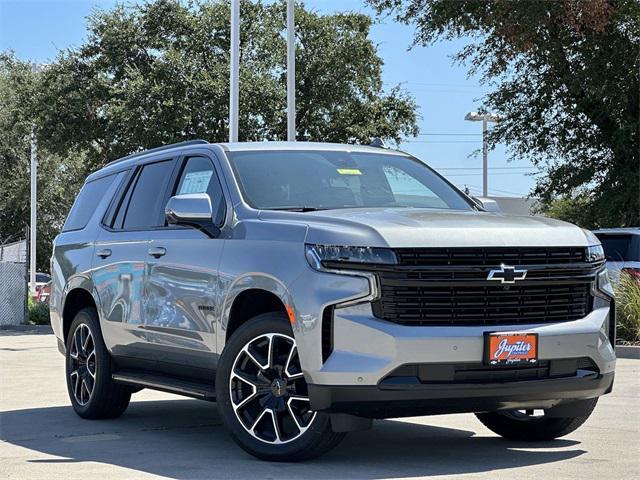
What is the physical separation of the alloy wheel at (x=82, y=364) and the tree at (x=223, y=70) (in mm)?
23475

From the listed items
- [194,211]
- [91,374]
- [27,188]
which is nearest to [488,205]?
[194,211]

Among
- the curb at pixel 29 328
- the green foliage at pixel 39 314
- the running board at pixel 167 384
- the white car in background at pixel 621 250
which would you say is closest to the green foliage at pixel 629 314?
the white car in background at pixel 621 250

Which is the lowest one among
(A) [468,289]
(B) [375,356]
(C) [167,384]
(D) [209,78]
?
(C) [167,384]

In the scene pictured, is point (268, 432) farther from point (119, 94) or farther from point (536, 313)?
point (119, 94)

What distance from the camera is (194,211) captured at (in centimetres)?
773

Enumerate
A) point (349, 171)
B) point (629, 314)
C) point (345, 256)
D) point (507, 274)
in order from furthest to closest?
point (629, 314), point (349, 171), point (507, 274), point (345, 256)

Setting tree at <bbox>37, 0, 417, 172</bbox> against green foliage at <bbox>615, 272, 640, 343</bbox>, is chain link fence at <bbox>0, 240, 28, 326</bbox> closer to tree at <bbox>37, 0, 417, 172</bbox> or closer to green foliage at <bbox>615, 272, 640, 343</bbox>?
tree at <bbox>37, 0, 417, 172</bbox>

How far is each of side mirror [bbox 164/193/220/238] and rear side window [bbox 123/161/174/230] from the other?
981 mm

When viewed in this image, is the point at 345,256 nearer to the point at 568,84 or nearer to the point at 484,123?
the point at 568,84

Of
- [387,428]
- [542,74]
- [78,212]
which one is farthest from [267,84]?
[387,428]

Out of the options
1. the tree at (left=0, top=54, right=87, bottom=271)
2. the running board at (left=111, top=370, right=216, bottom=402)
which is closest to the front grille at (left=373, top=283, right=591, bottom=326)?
the running board at (left=111, top=370, right=216, bottom=402)

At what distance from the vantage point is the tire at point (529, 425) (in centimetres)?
802

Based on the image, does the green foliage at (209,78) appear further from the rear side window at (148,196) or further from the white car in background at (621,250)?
the rear side window at (148,196)

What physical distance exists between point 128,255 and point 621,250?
10.9 meters
